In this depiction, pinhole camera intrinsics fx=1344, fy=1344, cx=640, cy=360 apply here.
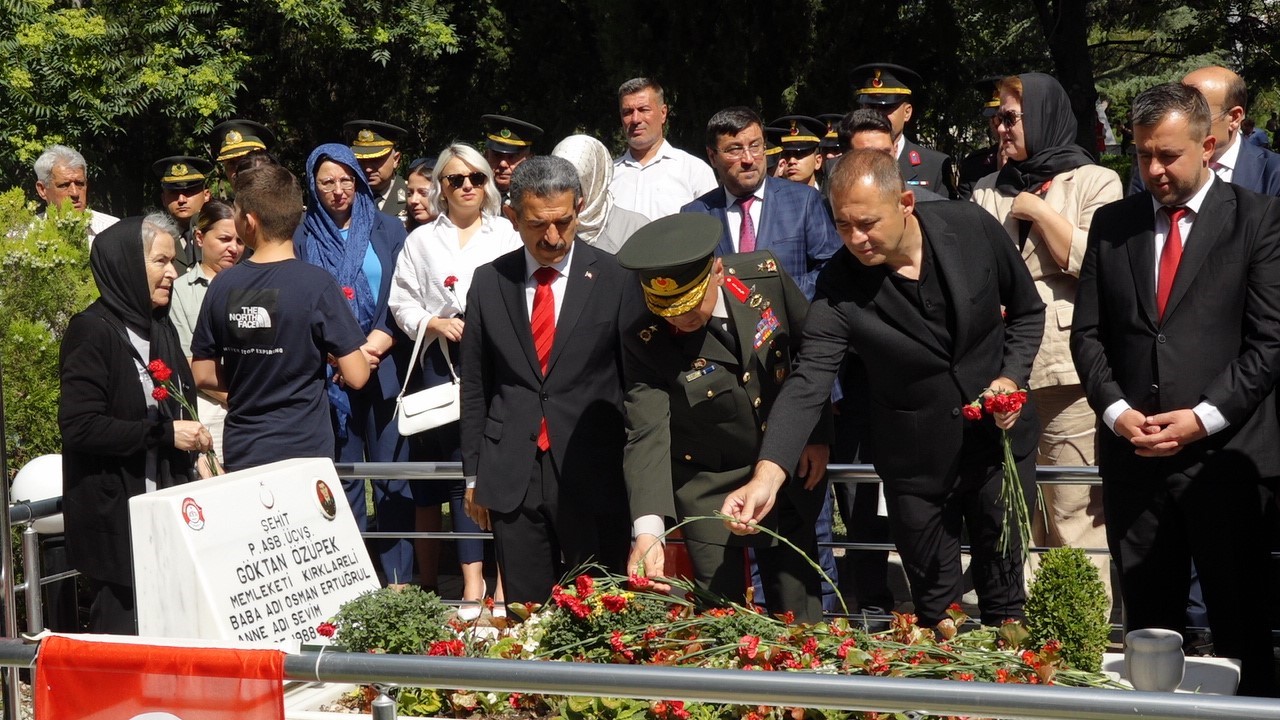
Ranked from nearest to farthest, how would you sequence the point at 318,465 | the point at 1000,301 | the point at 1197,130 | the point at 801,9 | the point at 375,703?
1. the point at 375,703
2. the point at 1197,130
3. the point at 1000,301
4. the point at 318,465
5. the point at 801,9

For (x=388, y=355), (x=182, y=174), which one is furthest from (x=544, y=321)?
(x=182, y=174)

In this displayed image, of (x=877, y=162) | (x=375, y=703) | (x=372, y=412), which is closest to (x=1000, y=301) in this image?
(x=877, y=162)

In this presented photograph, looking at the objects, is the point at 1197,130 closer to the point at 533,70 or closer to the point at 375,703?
the point at 375,703

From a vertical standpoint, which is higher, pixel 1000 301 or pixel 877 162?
pixel 877 162

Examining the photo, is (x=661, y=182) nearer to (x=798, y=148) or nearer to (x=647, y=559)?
(x=798, y=148)

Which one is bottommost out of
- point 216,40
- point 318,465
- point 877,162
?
point 318,465

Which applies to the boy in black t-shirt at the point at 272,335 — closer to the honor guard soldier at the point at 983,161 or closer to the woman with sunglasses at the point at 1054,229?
the woman with sunglasses at the point at 1054,229

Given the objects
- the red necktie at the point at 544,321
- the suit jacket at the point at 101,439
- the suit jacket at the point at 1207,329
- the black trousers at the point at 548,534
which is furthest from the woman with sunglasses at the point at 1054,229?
the suit jacket at the point at 101,439

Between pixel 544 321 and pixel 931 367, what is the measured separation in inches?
58.0

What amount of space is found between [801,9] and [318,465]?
1015 centimetres

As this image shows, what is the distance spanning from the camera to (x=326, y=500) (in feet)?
16.8

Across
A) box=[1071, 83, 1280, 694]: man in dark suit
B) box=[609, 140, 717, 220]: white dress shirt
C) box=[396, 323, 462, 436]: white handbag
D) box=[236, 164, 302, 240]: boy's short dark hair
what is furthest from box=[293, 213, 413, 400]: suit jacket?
box=[1071, 83, 1280, 694]: man in dark suit

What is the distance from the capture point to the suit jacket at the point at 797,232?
6.11 meters

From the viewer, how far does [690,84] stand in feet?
48.4
